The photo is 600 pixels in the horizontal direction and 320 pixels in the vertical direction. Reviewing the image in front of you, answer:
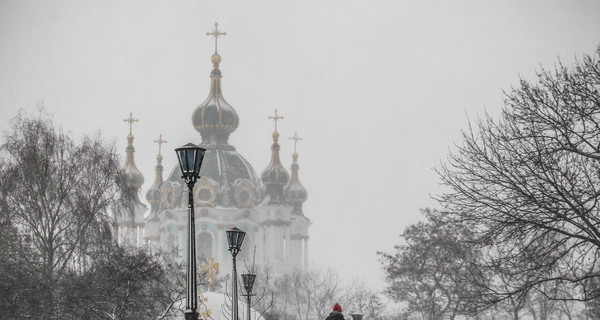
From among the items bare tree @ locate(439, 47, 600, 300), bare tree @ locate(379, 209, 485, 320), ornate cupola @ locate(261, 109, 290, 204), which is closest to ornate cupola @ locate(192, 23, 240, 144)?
ornate cupola @ locate(261, 109, 290, 204)

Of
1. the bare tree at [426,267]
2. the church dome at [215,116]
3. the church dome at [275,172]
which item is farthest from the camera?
the church dome at [215,116]

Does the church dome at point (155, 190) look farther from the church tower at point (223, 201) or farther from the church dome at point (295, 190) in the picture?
the church dome at point (295, 190)

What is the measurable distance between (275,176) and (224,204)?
218 inches

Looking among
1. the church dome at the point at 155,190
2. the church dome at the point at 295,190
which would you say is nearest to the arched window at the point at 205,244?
the church dome at the point at 155,190

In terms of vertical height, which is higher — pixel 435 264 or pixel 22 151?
pixel 22 151

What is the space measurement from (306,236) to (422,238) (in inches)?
2000

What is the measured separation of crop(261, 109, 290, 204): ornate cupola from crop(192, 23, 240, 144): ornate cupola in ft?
11.9

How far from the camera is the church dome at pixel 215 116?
289 feet

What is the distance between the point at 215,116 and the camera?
88250 mm

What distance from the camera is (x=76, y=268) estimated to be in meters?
35.2

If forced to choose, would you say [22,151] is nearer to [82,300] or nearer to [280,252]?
[82,300]

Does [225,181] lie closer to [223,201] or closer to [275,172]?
[223,201]

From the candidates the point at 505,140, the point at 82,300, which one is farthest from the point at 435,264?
the point at 505,140

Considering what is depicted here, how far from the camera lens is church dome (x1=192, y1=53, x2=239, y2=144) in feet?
289
